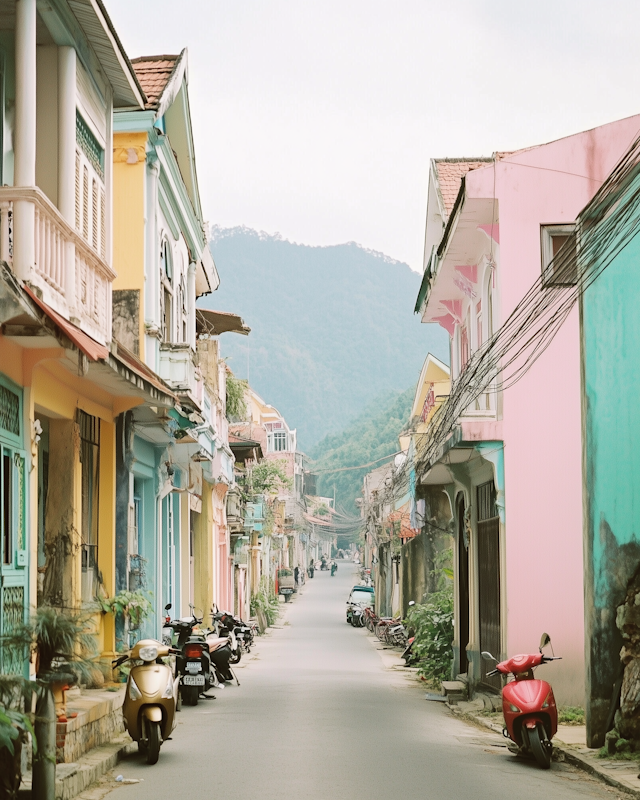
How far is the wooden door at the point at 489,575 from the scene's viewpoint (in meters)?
16.3

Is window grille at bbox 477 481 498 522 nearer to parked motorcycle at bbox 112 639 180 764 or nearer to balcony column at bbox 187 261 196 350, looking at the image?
balcony column at bbox 187 261 196 350

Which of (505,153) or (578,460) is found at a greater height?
(505,153)

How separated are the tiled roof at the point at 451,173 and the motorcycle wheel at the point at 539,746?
1189 cm

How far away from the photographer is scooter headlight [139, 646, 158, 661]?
34.0 ft

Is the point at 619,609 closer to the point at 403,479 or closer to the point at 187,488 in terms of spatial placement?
the point at 187,488

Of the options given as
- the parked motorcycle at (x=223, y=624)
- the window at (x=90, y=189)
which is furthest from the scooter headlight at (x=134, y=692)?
the parked motorcycle at (x=223, y=624)

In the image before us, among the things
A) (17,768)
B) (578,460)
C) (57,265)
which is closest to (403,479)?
(578,460)

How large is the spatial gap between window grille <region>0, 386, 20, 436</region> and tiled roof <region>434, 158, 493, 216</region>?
40.6 ft

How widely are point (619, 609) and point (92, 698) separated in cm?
525

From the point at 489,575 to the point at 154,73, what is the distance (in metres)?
9.21

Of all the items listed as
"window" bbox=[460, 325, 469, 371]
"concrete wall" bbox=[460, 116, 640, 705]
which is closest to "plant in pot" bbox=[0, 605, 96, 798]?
"concrete wall" bbox=[460, 116, 640, 705]

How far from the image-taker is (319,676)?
21750 mm

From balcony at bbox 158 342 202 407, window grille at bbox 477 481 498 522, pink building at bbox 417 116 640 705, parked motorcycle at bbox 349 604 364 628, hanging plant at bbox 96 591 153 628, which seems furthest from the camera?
parked motorcycle at bbox 349 604 364 628

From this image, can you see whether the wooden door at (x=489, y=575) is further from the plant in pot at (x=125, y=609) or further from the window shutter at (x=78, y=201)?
the window shutter at (x=78, y=201)
